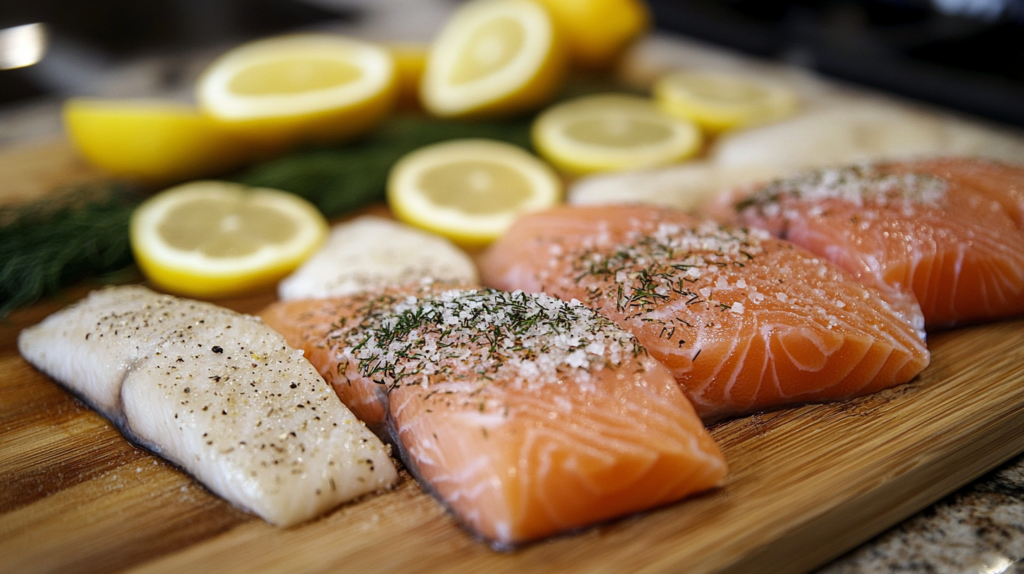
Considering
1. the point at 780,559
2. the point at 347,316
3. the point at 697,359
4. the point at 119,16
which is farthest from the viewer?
the point at 119,16

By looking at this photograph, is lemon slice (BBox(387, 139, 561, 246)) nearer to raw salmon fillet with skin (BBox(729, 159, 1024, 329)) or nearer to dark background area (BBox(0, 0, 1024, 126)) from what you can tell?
raw salmon fillet with skin (BBox(729, 159, 1024, 329))

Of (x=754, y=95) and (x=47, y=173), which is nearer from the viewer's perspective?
(x=47, y=173)

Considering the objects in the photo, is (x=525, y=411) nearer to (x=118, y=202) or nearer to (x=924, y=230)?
(x=924, y=230)

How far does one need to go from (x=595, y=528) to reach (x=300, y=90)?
2.59 metres

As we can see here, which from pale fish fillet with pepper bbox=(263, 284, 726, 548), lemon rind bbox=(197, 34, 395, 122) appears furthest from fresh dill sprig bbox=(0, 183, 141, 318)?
pale fish fillet with pepper bbox=(263, 284, 726, 548)

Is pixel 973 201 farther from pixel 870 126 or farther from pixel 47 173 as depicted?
pixel 47 173

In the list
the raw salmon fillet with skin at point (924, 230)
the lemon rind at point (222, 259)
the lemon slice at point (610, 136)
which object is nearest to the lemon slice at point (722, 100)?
the lemon slice at point (610, 136)

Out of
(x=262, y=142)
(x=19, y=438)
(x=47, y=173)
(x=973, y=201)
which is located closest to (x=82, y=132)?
(x=47, y=173)

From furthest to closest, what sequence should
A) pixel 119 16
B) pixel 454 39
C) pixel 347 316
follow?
pixel 119 16
pixel 454 39
pixel 347 316

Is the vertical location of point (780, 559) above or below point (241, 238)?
below

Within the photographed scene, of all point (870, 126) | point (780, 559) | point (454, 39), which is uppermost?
point (454, 39)

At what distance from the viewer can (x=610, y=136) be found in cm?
359

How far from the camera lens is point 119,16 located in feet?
18.4

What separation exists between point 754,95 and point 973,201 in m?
1.66
